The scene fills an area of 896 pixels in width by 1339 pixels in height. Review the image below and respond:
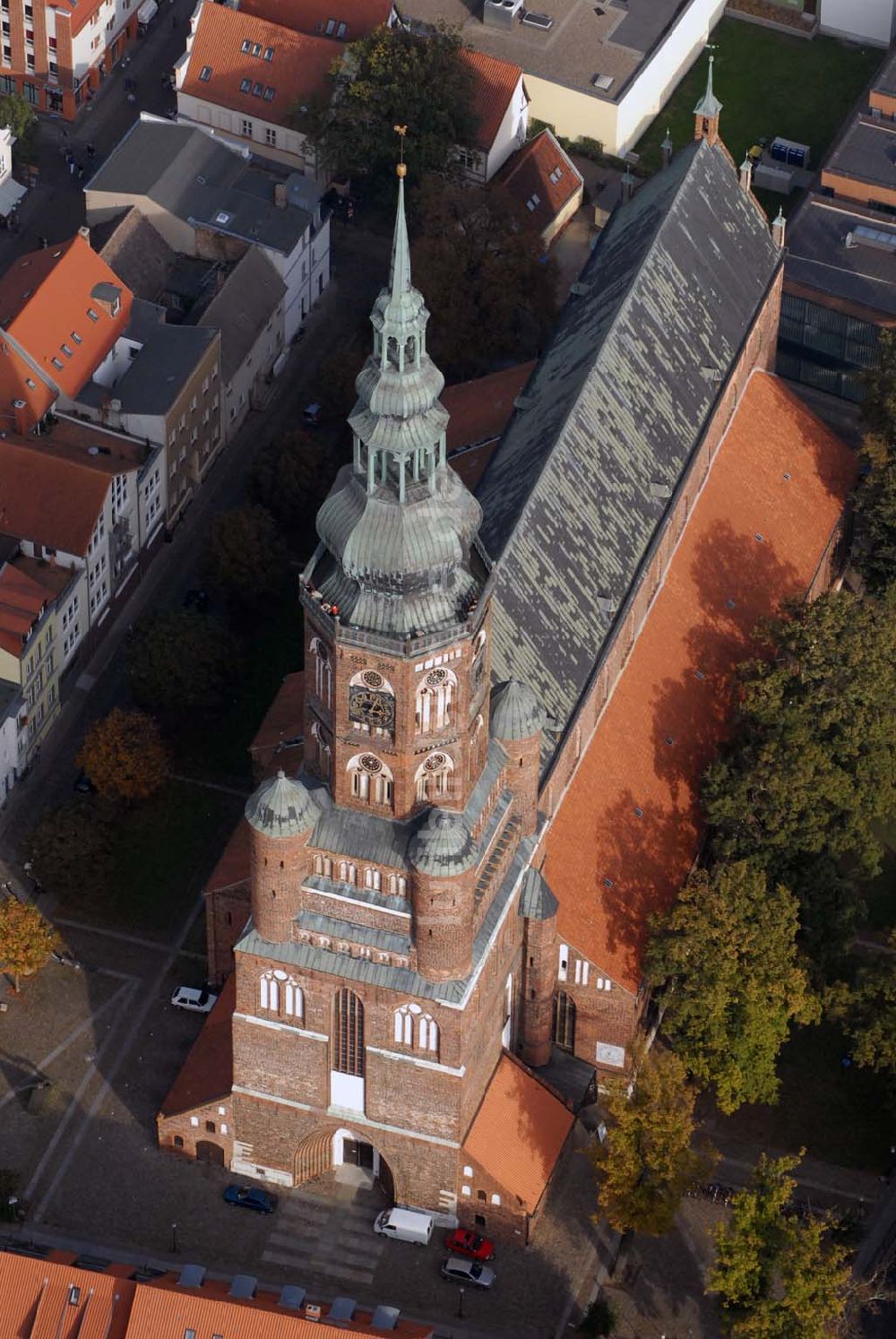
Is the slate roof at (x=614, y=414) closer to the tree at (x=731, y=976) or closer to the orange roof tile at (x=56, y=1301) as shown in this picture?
the tree at (x=731, y=976)

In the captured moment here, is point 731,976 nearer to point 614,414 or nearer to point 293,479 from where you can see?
point 614,414

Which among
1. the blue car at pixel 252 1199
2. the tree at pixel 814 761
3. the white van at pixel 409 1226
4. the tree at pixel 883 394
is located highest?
the tree at pixel 883 394

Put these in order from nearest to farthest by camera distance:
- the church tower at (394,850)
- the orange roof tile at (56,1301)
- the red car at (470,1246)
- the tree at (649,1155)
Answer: the church tower at (394,850), the orange roof tile at (56,1301), the tree at (649,1155), the red car at (470,1246)

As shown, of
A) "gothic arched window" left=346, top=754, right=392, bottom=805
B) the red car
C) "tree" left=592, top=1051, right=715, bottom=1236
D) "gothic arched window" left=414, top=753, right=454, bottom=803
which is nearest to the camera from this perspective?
"gothic arched window" left=414, top=753, right=454, bottom=803

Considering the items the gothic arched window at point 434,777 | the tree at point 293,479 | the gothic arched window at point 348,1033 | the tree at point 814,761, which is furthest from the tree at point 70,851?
the gothic arched window at point 434,777

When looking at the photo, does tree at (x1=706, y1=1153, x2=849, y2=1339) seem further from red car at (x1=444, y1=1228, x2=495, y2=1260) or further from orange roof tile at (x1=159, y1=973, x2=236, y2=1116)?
orange roof tile at (x1=159, y1=973, x2=236, y2=1116)

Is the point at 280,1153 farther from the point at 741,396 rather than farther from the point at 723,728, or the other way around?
the point at 741,396

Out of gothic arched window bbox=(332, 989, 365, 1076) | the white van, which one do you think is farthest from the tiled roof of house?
the white van
